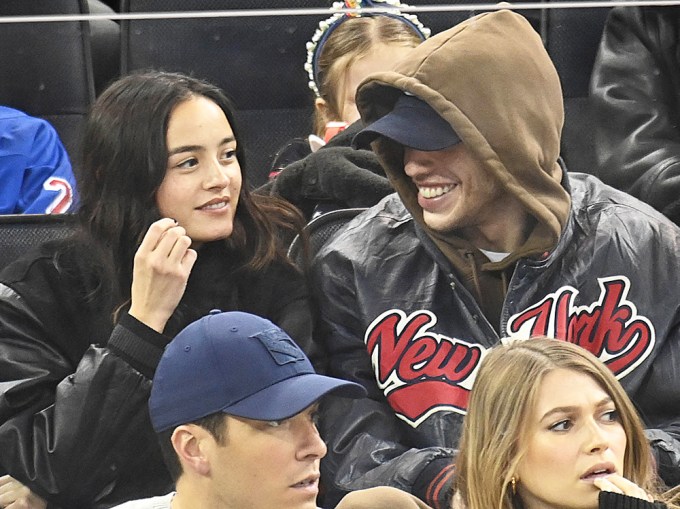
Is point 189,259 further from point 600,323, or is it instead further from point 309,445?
point 600,323

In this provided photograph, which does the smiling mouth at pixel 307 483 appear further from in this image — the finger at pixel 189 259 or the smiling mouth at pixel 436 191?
the smiling mouth at pixel 436 191

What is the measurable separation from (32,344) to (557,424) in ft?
2.62

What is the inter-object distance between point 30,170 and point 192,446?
114cm

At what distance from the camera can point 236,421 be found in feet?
6.00

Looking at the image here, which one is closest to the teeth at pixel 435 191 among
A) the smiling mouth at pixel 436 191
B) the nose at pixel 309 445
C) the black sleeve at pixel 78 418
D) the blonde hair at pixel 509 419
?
the smiling mouth at pixel 436 191

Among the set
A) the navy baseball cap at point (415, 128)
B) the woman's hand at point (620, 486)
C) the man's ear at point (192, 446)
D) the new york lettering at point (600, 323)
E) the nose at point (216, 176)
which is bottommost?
the woman's hand at point (620, 486)

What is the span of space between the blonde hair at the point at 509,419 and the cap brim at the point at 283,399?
25cm

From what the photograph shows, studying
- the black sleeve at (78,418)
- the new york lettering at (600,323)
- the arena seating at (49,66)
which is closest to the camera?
the black sleeve at (78,418)

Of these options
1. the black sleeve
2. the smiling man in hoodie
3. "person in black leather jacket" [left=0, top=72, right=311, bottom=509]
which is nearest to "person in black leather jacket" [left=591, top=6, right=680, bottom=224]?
the smiling man in hoodie

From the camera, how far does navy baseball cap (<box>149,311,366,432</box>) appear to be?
1.83 metres

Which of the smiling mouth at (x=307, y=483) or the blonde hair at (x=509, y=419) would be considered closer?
the smiling mouth at (x=307, y=483)

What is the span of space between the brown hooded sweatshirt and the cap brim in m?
0.52

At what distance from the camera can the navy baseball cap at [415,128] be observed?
7.50 feet

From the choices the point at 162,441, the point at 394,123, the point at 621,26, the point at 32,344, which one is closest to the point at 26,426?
the point at 32,344
